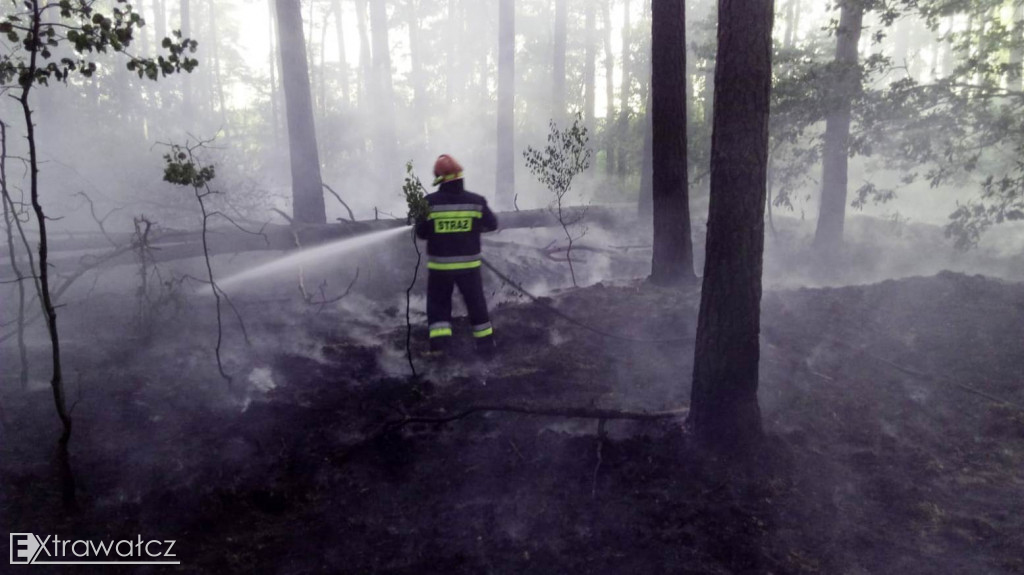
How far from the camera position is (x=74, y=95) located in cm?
1812

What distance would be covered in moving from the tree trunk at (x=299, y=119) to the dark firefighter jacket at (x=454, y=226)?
5322 millimetres

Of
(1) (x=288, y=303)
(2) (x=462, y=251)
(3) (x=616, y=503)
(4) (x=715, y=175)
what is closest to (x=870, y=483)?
(3) (x=616, y=503)

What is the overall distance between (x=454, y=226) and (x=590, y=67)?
29980mm

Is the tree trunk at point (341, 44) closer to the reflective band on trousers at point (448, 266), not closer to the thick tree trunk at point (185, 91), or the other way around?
the thick tree trunk at point (185, 91)

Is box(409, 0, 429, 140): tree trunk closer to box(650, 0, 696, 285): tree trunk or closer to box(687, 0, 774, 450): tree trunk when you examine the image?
box(650, 0, 696, 285): tree trunk

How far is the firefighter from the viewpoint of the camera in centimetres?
638

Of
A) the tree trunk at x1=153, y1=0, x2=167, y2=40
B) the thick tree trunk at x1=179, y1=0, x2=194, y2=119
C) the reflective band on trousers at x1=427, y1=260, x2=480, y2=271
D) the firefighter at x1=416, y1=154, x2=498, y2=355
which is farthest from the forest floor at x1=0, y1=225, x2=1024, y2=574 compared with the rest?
the tree trunk at x1=153, y1=0, x2=167, y2=40

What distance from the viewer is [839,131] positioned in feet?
38.6

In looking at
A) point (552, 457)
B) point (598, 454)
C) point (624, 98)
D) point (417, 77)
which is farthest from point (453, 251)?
point (417, 77)

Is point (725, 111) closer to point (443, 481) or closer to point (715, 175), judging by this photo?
point (715, 175)

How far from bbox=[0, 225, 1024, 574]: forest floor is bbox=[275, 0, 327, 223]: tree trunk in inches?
182

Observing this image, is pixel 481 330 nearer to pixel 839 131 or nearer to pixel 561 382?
pixel 561 382

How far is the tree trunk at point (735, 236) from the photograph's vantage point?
4.16 metres

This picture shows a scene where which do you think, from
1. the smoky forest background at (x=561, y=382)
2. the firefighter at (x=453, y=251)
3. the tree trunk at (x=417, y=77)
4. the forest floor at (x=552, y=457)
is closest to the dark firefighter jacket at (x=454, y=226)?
the firefighter at (x=453, y=251)
